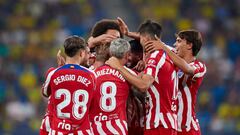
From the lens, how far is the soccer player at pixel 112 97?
973 cm

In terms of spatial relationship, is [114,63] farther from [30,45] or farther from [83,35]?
[30,45]

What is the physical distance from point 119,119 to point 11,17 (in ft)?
46.7

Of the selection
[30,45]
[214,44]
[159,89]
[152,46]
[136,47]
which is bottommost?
[159,89]

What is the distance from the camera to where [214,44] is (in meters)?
22.6

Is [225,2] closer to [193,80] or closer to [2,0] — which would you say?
[2,0]

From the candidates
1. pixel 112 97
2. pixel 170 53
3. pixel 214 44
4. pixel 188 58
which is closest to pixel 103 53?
pixel 112 97

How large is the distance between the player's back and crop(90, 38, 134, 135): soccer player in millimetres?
206

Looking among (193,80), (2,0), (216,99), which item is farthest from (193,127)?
(2,0)

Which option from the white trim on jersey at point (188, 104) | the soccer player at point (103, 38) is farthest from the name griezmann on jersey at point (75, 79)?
the white trim on jersey at point (188, 104)

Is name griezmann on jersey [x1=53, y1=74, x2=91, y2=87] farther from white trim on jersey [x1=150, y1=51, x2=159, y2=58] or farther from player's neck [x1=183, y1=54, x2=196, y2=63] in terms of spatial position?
player's neck [x1=183, y1=54, x2=196, y2=63]

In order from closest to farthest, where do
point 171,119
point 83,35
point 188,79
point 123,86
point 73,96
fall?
point 73,96
point 123,86
point 171,119
point 188,79
point 83,35

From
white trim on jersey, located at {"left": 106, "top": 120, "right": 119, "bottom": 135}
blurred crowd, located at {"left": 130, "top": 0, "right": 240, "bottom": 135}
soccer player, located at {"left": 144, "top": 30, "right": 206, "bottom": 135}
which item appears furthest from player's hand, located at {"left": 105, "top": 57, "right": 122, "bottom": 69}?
blurred crowd, located at {"left": 130, "top": 0, "right": 240, "bottom": 135}

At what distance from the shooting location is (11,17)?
77.2 feet

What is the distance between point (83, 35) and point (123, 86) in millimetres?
12531
